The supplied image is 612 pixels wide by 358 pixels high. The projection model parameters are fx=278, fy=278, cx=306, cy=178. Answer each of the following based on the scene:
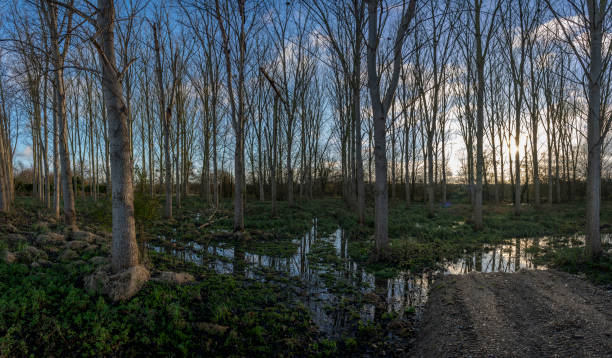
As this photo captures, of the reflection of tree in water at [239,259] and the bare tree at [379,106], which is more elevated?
the bare tree at [379,106]

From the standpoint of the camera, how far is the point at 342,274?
18.9 feet

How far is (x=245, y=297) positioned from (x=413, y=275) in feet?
11.4

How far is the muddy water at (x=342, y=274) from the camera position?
4066 mm

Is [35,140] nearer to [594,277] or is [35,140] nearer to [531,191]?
[594,277]

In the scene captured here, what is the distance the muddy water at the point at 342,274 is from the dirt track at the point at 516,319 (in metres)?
0.57

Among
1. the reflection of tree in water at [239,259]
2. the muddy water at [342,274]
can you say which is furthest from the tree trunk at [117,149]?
the reflection of tree in water at [239,259]

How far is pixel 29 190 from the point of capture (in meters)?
27.6

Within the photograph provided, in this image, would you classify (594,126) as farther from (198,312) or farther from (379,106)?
(198,312)

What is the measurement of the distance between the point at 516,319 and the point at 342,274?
298cm

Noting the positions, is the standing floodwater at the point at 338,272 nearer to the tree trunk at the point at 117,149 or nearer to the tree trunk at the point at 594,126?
the tree trunk at the point at 594,126

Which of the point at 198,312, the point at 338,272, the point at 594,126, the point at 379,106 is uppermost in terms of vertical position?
the point at 379,106

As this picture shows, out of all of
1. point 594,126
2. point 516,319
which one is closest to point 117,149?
point 516,319

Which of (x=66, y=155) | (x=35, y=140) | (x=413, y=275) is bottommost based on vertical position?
(x=413, y=275)

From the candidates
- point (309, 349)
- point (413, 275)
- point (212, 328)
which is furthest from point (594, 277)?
point (212, 328)
